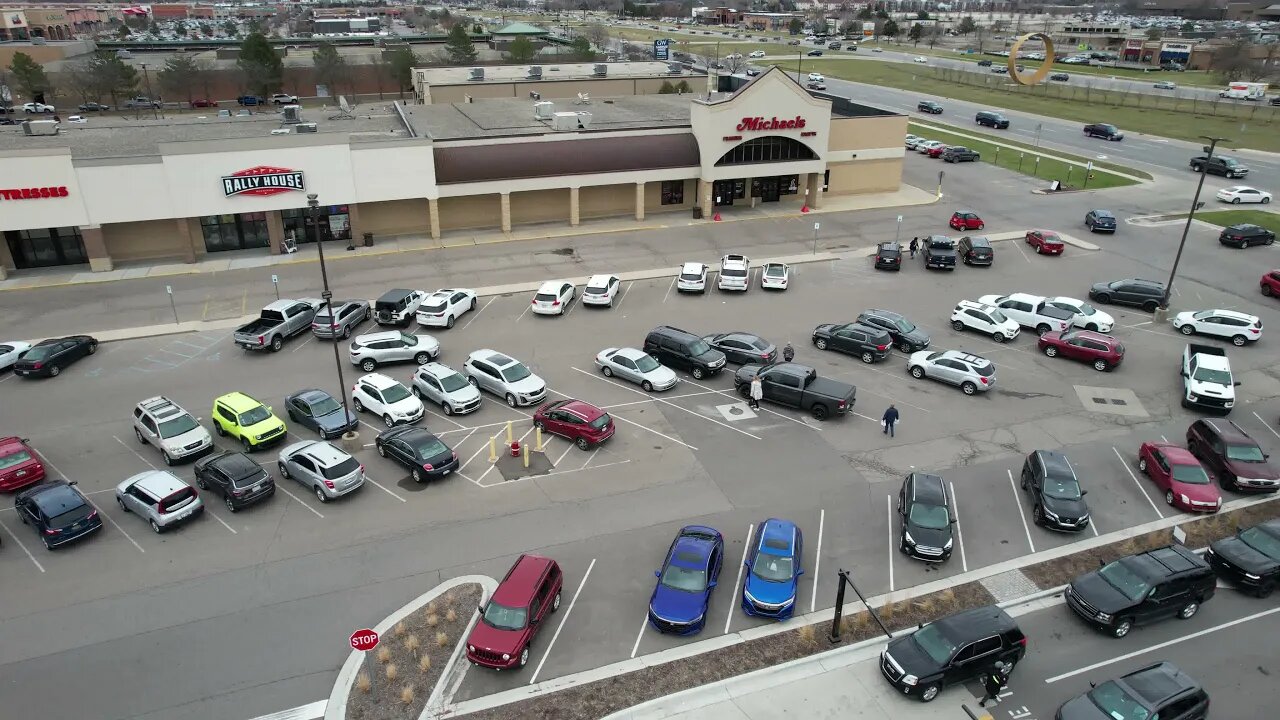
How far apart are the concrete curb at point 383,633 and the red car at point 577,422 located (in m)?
6.71

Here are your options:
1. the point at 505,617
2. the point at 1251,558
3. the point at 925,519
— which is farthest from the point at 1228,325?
the point at 505,617

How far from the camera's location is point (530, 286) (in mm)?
39719

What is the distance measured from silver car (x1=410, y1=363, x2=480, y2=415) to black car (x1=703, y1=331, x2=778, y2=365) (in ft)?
31.4

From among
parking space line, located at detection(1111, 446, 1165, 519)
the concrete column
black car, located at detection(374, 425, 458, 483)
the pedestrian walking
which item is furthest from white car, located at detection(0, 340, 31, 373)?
parking space line, located at detection(1111, 446, 1165, 519)

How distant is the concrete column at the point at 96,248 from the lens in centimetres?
4034

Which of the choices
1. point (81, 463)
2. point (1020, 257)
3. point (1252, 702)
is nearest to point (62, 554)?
point (81, 463)

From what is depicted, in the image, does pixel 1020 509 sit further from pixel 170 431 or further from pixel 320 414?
pixel 170 431

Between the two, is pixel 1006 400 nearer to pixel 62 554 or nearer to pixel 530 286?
pixel 530 286

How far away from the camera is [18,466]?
2344cm

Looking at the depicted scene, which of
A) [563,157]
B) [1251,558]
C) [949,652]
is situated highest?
[563,157]

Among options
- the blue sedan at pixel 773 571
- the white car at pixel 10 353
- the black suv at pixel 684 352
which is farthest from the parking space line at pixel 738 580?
the white car at pixel 10 353

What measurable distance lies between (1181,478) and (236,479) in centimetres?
2697

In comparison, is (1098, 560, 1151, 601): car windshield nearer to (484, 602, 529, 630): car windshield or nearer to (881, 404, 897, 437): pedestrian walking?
(881, 404, 897, 437): pedestrian walking

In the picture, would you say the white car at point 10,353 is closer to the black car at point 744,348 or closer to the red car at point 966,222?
the black car at point 744,348
